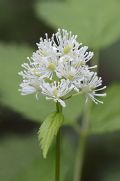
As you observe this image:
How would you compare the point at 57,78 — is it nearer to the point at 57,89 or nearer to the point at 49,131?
the point at 57,89

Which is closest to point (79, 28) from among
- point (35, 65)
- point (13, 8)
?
point (35, 65)

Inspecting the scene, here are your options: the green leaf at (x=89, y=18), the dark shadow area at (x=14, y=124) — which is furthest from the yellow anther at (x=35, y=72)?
the dark shadow area at (x=14, y=124)

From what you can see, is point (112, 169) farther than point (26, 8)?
No

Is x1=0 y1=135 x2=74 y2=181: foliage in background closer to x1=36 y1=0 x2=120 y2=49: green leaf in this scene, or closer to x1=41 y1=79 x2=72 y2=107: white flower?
x1=36 y1=0 x2=120 y2=49: green leaf

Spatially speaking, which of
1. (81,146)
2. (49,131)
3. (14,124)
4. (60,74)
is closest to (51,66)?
(60,74)

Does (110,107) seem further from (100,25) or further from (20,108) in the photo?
(100,25)

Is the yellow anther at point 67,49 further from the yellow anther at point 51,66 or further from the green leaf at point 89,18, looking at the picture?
the green leaf at point 89,18

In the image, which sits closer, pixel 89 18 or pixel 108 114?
pixel 108 114
